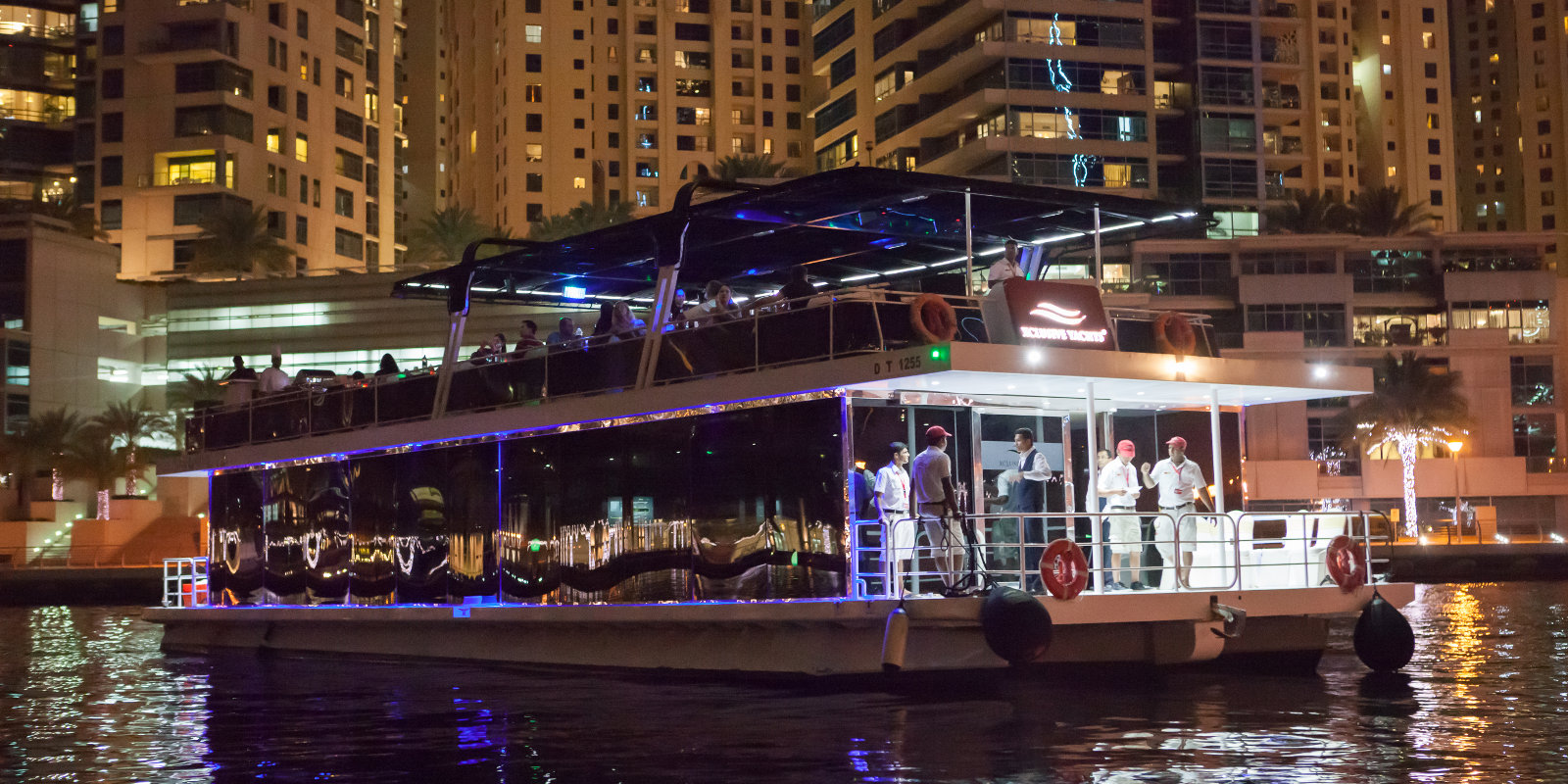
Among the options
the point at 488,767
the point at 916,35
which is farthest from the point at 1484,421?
the point at 488,767

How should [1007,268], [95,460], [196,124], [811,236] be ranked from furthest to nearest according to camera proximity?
1. [196,124]
2. [95,460]
3. [811,236]
4. [1007,268]

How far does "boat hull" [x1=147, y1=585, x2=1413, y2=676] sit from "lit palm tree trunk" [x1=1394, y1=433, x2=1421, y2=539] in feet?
178

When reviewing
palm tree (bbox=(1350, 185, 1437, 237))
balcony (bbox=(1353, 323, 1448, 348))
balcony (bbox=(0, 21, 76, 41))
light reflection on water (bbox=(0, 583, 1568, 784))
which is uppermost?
balcony (bbox=(0, 21, 76, 41))

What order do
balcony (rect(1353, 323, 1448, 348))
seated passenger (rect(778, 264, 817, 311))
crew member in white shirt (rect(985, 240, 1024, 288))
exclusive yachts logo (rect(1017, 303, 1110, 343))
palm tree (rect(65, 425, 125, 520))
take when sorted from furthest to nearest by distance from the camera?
1. balcony (rect(1353, 323, 1448, 348))
2. palm tree (rect(65, 425, 125, 520))
3. crew member in white shirt (rect(985, 240, 1024, 288))
4. seated passenger (rect(778, 264, 817, 311))
5. exclusive yachts logo (rect(1017, 303, 1110, 343))

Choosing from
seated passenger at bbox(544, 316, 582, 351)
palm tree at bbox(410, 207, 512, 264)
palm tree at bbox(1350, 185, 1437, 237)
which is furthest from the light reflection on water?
palm tree at bbox(410, 207, 512, 264)

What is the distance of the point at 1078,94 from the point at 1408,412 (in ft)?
81.7

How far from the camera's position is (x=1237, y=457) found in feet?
60.1

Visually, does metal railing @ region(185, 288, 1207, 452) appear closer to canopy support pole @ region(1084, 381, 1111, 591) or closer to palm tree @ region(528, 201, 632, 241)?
canopy support pole @ region(1084, 381, 1111, 591)

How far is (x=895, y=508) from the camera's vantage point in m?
15.4

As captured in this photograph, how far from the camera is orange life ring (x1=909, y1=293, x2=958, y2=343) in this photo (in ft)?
48.9

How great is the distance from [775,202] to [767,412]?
2171 millimetres

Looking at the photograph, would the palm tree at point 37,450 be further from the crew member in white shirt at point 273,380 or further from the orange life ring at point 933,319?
the orange life ring at point 933,319

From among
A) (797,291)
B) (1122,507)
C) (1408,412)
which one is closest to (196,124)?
(1408,412)

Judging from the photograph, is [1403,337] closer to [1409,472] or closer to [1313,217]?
[1313,217]
